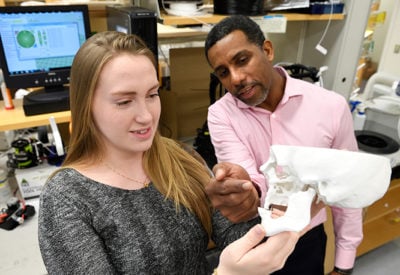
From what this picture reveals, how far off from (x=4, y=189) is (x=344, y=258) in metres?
1.51

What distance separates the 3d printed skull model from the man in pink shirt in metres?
0.36

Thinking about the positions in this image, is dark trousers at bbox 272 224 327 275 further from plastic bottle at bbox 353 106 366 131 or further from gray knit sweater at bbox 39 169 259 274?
plastic bottle at bbox 353 106 366 131

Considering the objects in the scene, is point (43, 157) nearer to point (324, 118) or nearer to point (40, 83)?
point (40, 83)

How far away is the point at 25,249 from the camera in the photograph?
113cm

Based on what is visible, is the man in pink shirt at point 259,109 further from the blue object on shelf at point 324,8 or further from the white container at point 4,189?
the white container at point 4,189

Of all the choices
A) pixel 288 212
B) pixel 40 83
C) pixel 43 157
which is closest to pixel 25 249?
pixel 43 157

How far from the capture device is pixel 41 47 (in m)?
1.32

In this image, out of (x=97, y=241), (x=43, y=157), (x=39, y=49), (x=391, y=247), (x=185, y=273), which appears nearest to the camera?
(x=97, y=241)

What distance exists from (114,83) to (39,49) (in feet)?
2.59

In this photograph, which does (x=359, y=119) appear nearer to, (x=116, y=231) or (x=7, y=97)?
(x=116, y=231)

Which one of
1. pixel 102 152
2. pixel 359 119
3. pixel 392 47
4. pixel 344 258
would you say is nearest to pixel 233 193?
pixel 102 152

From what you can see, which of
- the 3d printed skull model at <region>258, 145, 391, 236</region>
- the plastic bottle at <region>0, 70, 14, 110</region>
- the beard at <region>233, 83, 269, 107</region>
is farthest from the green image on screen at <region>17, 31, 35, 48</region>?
the 3d printed skull model at <region>258, 145, 391, 236</region>

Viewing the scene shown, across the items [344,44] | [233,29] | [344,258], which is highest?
[233,29]

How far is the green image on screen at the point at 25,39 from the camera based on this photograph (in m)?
1.26
